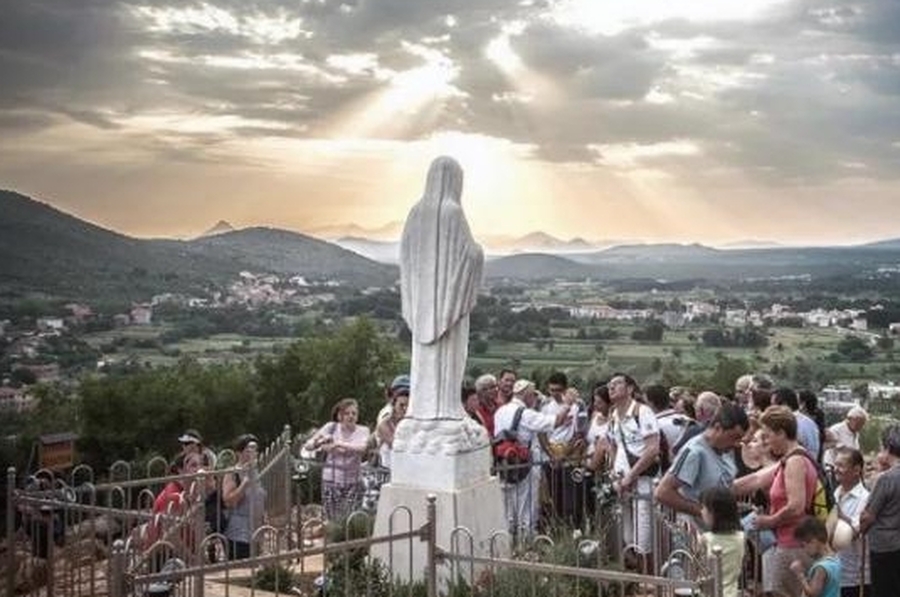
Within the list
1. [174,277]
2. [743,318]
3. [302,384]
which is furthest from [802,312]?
[174,277]

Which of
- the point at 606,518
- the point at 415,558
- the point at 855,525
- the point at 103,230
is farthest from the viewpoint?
the point at 103,230

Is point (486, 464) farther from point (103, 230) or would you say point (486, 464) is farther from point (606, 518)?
point (103, 230)

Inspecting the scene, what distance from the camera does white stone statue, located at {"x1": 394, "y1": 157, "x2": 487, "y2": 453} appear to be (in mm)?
6973

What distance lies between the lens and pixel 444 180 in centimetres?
716

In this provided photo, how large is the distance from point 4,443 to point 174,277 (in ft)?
50.1

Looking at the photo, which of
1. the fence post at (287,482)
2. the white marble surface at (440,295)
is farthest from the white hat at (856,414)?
the fence post at (287,482)

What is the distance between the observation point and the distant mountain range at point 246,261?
3591cm

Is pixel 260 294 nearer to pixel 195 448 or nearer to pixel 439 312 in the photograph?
pixel 195 448

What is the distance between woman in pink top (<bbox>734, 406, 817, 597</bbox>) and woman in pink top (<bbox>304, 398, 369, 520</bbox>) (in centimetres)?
400

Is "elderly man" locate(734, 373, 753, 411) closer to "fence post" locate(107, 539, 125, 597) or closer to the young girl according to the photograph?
the young girl

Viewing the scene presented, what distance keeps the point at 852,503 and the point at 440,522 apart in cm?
275

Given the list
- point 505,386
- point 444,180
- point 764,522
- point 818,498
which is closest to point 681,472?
point 764,522

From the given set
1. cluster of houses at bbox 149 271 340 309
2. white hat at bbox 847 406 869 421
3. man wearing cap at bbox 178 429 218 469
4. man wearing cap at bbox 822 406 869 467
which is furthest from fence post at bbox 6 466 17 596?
cluster of houses at bbox 149 271 340 309

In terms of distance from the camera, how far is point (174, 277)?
132 feet
